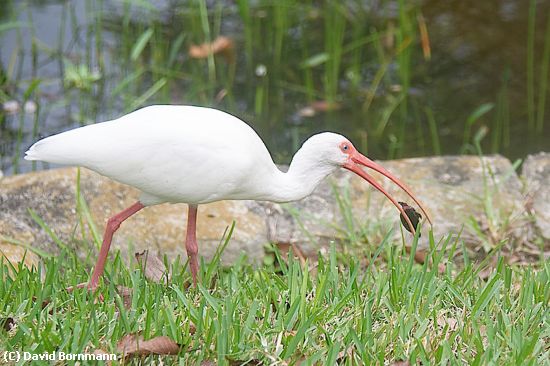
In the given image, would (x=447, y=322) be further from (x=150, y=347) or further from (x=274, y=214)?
(x=274, y=214)

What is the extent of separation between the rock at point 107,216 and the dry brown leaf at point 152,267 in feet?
1.48

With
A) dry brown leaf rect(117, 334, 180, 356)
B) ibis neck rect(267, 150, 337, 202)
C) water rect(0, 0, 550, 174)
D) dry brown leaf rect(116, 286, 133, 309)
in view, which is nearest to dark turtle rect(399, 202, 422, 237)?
ibis neck rect(267, 150, 337, 202)

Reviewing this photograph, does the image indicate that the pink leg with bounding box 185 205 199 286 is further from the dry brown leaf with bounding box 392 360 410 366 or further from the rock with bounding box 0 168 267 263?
the dry brown leaf with bounding box 392 360 410 366

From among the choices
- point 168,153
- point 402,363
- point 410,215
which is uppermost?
point 168,153

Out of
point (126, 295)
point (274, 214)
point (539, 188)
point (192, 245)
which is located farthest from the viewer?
point (539, 188)

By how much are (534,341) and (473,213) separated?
1.71 m

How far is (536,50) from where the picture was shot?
22.8 ft

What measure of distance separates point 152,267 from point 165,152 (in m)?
0.49

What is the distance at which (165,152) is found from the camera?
3545mm

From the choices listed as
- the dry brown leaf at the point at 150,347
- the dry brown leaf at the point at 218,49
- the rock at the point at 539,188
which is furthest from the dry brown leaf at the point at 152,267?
the dry brown leaf at the point at 218,49

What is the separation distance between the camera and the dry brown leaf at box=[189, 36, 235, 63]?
21.5 ft

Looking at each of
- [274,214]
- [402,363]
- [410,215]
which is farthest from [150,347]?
[274,214]

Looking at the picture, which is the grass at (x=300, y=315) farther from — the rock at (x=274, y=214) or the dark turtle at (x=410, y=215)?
the rock at (x=274, y=214)

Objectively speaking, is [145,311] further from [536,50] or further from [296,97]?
[536,50]
